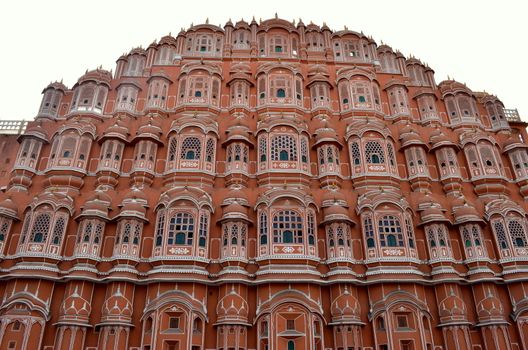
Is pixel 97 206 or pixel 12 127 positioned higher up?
pixel 12 127

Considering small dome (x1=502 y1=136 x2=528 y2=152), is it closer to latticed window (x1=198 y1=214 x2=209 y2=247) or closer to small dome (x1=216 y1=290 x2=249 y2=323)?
small dome (x1=216 y1=290 x2=249 y2=323)

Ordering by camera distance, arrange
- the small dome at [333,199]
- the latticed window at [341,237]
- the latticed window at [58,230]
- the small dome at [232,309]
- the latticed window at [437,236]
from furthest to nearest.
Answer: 1. the small dome at [333,199]
2. the latticed window at [437,236]
3. the latticed window at [341,237]
4. the latticed window at [58,230]
5. the small dome at [232,309]

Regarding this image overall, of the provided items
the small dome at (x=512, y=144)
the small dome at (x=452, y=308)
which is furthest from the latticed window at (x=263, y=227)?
the small dome at (x=512, y=144)

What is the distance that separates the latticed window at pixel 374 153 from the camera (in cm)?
2792

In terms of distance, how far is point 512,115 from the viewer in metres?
34.2

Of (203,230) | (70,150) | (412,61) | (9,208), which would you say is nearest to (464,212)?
(203,230)

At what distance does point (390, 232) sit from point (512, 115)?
60.7ft

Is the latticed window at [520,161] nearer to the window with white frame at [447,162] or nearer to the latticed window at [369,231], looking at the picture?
the window with white frame at [447,162]

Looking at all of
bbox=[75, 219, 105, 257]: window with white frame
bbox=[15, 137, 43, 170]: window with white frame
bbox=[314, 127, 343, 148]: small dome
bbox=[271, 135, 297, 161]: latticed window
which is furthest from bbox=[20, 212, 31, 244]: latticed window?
bbox=[314, 127, 343, 148]: small dome

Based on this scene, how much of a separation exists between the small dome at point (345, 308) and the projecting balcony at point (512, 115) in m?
22.1

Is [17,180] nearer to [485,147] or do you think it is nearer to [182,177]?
[182,177]

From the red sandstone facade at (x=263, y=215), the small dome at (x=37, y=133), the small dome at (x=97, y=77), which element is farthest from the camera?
the small dome at (x=97, y=77)

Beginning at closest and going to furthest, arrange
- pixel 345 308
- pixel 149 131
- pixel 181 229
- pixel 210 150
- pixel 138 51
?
pixel 345 308, pixel 181 229, pixel 210 150, pixel 149 131, pixel 138 51

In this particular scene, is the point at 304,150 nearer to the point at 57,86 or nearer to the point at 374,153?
the point at 374,153
